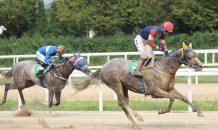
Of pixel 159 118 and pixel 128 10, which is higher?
pixel 128 10

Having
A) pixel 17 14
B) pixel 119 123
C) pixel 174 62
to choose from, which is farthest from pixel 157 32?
pixel 17 14

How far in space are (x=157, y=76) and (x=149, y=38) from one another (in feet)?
2.00

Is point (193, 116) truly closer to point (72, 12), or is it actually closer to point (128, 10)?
point (128, 10)

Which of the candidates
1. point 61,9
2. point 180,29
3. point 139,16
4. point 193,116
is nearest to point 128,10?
point 139,16

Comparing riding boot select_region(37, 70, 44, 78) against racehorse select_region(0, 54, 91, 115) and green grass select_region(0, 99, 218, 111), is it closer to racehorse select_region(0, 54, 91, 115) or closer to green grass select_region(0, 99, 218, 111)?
racehorse select_region(0, 54, 91, 115)

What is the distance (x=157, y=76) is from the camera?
5199 millimetres

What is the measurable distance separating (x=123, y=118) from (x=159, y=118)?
26.1 inches

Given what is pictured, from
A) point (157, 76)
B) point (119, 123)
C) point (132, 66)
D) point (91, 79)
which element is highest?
point (132, 66)

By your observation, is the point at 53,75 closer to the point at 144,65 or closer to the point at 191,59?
the point at 144,65

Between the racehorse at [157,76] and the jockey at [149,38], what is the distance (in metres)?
0.17

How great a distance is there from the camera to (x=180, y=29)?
68.1 ft

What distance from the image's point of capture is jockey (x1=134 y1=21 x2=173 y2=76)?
5262 millimetres

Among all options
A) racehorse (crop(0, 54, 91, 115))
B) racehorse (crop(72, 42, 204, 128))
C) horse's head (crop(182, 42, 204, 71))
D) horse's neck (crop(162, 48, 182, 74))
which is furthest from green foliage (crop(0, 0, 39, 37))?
horse's head (crop(182, 42, 204, 71))

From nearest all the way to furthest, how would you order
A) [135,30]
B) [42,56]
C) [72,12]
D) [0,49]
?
[42,56]
[0,49]
[135,30]
[72,12]
